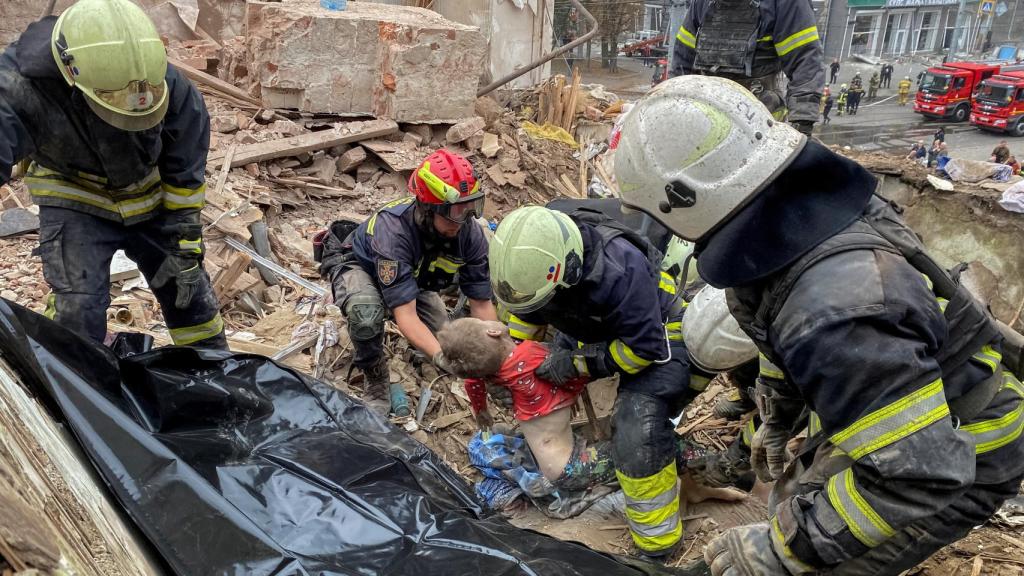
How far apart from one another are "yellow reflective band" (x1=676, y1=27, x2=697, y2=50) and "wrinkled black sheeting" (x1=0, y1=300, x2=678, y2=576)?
4.56 metres

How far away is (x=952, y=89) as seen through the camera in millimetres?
24688

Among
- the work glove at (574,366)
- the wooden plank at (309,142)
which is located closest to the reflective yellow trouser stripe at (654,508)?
the work glove at (574,366)

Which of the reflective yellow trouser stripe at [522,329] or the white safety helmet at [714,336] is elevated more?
the white safety helmet at [714,336]

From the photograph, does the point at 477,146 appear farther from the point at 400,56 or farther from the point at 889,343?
the point at 889,343

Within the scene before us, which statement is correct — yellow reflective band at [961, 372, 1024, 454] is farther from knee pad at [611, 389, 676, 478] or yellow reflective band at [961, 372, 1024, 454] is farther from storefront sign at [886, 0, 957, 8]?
storefront sign at [886, 0, 957, 8]

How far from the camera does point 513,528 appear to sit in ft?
8.98

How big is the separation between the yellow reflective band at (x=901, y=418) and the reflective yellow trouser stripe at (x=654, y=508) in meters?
1.70

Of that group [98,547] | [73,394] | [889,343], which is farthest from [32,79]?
[889,343]

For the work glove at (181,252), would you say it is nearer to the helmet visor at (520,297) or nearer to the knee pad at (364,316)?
the knee pad at (364,316)

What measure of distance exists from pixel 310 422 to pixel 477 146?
518cm

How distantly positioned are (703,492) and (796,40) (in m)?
3.79

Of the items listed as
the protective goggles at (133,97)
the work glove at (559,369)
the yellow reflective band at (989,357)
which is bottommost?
the work glove at (559,369)

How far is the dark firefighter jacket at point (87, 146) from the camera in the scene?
3105mm

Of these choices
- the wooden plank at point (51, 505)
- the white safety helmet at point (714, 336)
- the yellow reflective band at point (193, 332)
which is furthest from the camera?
the yellow reflective band at point (193, 332)
